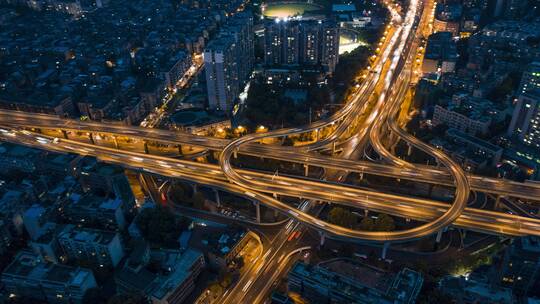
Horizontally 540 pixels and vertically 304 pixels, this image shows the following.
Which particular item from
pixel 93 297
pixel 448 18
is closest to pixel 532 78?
pixel 448 18

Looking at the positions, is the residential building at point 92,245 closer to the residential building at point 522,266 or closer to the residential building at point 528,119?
the residential building at point 522,266

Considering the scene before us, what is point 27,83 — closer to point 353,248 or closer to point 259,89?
point 259,89

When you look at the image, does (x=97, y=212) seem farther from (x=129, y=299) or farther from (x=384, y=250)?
(x=384, y=250)

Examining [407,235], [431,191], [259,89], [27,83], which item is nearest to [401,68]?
[259,89]

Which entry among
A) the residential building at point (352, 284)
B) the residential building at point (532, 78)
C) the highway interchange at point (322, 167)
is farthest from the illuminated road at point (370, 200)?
the residential building at point (532, 78)

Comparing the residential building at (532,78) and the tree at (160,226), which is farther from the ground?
the residential building at (532,78)
